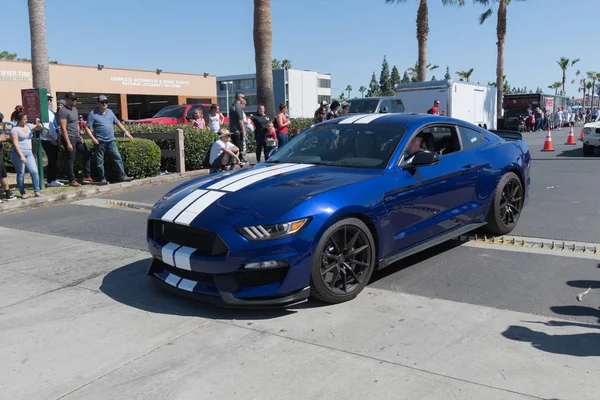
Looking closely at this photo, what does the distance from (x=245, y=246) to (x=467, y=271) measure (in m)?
2.33

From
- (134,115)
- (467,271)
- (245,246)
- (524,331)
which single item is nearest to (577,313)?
(524,331)

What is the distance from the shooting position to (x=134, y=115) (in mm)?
51250

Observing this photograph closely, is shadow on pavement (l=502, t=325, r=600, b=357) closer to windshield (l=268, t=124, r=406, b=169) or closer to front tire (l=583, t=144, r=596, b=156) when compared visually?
windshield (l=268, t=124, r=406, b=169)

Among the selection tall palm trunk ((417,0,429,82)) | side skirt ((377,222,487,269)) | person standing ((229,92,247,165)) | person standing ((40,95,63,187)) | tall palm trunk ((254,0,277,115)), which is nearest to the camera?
side skirt ((377,222,487,269))

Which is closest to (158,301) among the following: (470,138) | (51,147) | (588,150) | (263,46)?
(470,138)

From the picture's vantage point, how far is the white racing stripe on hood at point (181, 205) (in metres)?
4.49

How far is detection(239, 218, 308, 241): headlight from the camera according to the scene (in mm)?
4055

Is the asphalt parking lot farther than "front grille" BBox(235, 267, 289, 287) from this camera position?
No

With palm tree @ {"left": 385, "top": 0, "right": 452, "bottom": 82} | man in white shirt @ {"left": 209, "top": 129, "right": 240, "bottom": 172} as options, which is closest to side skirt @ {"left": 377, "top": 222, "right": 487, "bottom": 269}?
man in white shirt @ {"left": 209, "top": 129, "right": 240, "bottom": 172}

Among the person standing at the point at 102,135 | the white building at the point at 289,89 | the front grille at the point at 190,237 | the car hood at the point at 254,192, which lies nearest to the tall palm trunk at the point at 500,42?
the person standing at the point at 102,135

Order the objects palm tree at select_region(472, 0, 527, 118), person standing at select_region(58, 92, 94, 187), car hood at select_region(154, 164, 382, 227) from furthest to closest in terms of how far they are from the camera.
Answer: palm tree at select_region(472, 0, 527, 118) < person standing at select_region(58, 92, 94, 187) < car hood at select_region(154, 164, 382, 227)

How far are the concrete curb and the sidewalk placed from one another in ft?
16.3

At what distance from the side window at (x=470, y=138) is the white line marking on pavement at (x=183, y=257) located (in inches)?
129

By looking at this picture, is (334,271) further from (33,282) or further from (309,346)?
(33,282)
